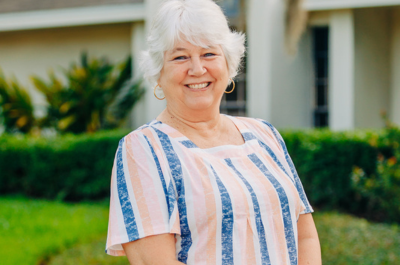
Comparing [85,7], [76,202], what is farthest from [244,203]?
[85,7]

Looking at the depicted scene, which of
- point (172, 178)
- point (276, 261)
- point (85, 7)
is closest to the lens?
point (172, 178)

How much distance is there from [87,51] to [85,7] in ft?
3.20

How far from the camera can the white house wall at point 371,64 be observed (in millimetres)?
9406

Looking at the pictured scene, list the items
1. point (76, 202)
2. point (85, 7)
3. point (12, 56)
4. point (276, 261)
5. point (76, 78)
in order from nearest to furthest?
point (276, 261), point (76, 202), point (76, 78), point (85, 7), point (12, 56)

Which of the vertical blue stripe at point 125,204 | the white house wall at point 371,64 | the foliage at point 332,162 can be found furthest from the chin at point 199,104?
the white house wall at point 371,64

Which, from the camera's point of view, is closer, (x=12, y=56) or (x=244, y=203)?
(x=244, y=203)

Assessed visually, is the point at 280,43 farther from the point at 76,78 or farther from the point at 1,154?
the point at 1,154

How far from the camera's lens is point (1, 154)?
8180 millimetres

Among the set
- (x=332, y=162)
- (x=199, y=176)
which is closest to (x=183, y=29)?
(x=199, y=176)

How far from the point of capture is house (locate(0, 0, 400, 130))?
8.79m

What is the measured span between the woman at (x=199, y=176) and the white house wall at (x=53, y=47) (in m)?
8.68

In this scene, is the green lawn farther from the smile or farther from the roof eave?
the roof eave

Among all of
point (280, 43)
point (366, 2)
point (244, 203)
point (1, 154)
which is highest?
point (366, 2)

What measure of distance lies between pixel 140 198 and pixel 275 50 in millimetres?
7794
